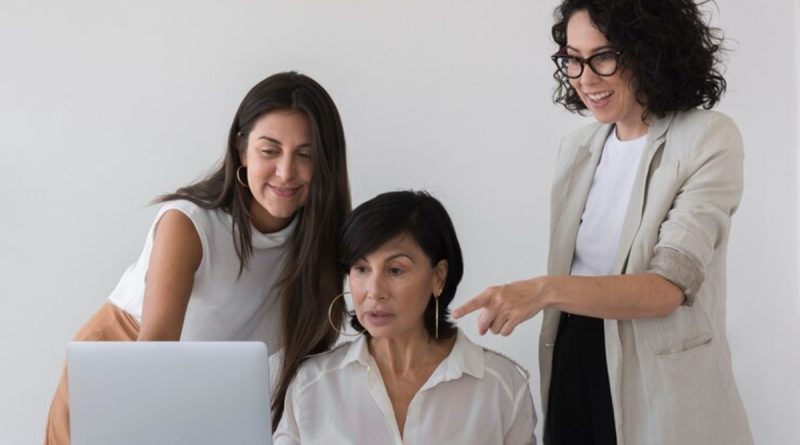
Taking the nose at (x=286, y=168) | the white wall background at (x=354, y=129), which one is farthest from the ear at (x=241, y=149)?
the white wall background at (x=354, y=129)

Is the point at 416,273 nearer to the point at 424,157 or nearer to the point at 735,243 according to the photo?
the point at 424,157

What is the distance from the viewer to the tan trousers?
2.13 meters

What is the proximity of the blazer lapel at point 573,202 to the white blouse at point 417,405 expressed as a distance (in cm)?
21

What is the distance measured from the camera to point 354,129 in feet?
9.20

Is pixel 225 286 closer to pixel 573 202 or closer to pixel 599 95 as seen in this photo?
pixel 573 202

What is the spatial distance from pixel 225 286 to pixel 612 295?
0.73 meters

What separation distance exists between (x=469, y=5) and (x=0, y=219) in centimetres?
128

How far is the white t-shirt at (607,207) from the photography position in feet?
6.37

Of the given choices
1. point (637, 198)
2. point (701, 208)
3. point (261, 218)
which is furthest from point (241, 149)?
point (701, 208)

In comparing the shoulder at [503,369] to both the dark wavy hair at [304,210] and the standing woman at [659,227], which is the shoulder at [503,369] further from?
the dark wavy hair at [304,210]

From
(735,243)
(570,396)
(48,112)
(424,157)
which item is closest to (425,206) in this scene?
(570,396)

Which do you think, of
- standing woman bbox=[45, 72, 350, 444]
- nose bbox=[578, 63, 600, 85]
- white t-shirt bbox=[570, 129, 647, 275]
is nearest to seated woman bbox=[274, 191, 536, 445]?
standing woman bbox=[45, 72, 350, 444]

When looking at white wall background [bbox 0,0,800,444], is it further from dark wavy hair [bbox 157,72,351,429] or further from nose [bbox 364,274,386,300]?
nose [bbox 364,274,386,300]

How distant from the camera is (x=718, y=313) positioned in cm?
189
